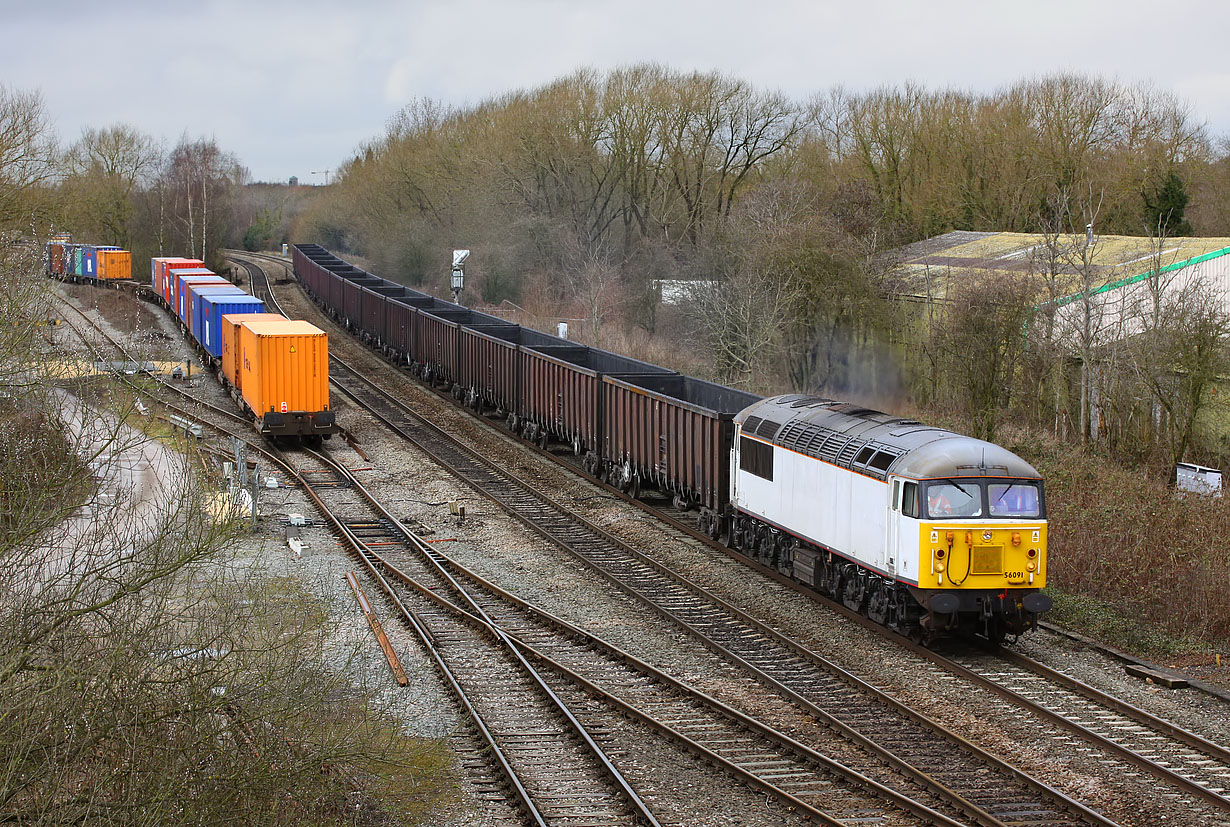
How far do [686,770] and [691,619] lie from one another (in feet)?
16.5

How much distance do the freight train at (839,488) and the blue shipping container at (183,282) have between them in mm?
25549

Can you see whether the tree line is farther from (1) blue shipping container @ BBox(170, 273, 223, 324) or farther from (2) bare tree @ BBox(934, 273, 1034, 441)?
(1) blue shipping container @ BBox(170, 273, 223, 324)

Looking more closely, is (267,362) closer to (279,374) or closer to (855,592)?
(279,374)

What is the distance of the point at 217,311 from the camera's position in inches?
1518

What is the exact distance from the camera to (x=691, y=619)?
53.7 ft

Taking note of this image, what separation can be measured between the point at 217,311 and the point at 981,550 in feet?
100

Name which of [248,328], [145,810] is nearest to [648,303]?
[248,328]

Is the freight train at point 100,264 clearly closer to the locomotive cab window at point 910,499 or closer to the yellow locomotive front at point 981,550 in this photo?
the locomotive cab window at point 910,499

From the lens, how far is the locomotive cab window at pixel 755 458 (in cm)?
1808

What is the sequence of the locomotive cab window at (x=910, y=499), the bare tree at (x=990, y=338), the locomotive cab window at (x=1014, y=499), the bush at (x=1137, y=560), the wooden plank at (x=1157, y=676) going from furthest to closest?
the bare tree at (x=990, y=338) → the bush at (x=1137, y=560) → the locomotive cab window at (x=1014, y=499) → the locomotive cab window at (x=910, y=499) → the wooden plank at (x=1157, y=676)

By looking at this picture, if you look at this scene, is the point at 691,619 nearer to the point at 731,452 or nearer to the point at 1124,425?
the point at 731,452

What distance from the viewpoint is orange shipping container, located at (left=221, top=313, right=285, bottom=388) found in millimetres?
33406

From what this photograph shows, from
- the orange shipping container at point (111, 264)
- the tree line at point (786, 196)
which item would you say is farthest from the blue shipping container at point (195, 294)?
the orange shipping container at point (111, 264)

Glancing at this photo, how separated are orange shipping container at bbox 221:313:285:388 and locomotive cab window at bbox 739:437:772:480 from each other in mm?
18245
